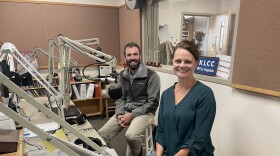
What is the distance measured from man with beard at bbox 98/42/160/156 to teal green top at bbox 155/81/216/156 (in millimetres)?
516

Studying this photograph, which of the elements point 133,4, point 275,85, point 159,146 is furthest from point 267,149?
point 133,4

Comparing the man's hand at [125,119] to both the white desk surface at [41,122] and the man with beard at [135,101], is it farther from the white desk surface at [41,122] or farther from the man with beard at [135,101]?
the white desk surface at [41,122]

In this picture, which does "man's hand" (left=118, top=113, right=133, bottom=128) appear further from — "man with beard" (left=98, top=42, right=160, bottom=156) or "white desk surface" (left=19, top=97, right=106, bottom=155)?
"white desk surface" (left=19, top=97, right=106, bottom=155)

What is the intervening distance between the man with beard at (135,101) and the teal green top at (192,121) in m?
0.52

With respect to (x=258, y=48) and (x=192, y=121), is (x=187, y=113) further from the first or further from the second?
(x=258, y=48)

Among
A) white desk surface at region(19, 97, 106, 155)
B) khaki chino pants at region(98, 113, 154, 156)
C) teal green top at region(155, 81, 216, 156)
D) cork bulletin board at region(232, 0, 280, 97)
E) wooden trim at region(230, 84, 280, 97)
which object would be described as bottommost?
khaki chino pants at region(98, 113, 154, 156)

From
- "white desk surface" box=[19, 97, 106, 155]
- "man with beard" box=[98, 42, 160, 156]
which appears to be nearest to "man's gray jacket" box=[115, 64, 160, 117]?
"man with beard" box=[98, 42, 160, 156]

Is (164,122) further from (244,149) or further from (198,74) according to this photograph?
(198,74)

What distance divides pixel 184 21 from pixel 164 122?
60.9 inches

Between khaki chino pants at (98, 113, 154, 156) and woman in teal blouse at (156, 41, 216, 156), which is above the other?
woman in teal blouse at (156, 41, 216, 156)

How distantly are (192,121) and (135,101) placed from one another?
33.6 inches

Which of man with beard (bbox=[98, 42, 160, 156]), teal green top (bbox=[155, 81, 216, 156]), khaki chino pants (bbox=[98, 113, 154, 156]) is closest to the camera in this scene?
teal green top (bbox=[155, 81, 216, 156])

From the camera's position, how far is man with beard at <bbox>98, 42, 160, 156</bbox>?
1.90 metres

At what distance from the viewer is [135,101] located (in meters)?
2.04
